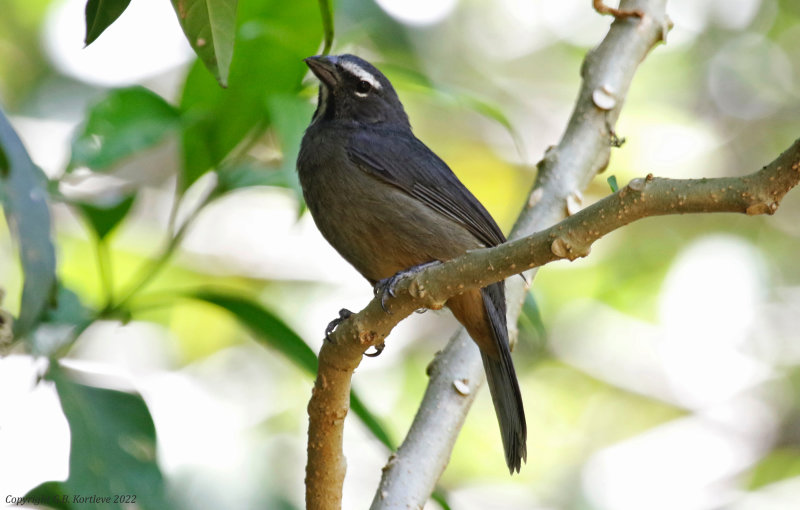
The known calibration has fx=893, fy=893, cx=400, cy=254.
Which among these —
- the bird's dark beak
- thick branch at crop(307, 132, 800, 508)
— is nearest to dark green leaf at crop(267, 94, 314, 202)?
the bird's dark beak

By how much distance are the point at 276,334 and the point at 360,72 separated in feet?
4.75

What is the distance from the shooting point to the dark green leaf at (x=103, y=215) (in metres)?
3.86

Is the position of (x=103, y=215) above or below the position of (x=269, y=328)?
above

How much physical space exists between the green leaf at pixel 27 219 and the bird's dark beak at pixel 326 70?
2027 millimetres

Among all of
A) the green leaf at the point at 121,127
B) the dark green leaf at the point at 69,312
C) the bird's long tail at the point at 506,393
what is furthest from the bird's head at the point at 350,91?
the dark green leaf at the point at 69,312

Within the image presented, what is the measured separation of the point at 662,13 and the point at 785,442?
457 centimetres

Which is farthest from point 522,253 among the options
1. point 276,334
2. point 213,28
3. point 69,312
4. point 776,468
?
point 776,468

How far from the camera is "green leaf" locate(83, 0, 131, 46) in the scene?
2.20 metres

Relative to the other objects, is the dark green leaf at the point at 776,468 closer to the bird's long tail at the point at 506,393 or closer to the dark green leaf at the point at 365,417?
the bird's long tail at the point at 506,393

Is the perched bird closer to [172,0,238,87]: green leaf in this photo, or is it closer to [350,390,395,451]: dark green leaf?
[350,390,395,451]: dark green leaf

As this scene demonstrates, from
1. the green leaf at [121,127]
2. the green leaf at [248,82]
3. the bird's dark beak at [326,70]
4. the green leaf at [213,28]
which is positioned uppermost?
the bird's dark beak at [326,70]

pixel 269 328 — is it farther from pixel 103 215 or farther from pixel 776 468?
pixel 776 468

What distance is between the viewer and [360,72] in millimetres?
4434

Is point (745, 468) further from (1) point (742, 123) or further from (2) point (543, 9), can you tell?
(2) point (543, 9)
